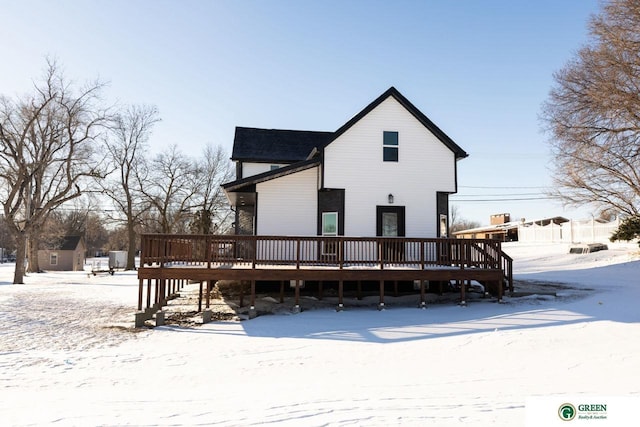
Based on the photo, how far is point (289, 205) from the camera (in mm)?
15727

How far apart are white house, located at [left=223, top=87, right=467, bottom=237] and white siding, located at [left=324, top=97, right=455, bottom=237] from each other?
0.12 ft

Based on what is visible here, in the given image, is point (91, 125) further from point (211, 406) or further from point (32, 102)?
point (211, 406)

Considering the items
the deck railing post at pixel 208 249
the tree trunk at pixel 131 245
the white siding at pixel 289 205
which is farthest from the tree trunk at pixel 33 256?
the deck railing post at pixel 208 249

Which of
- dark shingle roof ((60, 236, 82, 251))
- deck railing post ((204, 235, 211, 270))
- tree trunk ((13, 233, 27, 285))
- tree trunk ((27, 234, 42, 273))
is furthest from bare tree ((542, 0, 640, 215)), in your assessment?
A: dark shingle roof ((60, 236, 82, 251))

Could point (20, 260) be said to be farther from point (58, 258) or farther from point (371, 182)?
point (58, 258)

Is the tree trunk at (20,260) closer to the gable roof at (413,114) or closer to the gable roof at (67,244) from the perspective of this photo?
the gable roof at (413,114)

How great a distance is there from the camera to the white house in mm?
15242

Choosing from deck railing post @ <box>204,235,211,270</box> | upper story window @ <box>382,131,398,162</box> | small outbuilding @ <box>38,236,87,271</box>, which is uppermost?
upper story window @ <box>382,131,398,162</box>

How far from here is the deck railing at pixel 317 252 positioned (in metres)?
12.4

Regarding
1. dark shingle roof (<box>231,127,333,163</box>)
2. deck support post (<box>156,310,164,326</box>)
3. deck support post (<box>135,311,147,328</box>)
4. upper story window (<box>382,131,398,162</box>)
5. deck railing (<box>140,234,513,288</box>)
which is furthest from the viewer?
dark shingle roof (<box>231,127,333,163</box>)

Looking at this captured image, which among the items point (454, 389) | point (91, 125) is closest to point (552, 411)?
point (454, 389)

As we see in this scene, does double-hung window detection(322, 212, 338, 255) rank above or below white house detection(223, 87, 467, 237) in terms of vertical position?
below

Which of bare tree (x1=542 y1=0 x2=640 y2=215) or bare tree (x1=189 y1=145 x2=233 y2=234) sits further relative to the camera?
bare tree (x1=189 y1=145 x2=233 y2=234)

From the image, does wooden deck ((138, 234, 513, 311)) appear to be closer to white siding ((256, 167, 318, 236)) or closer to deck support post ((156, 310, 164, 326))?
deck support post ((156, 310, 164, 326))
